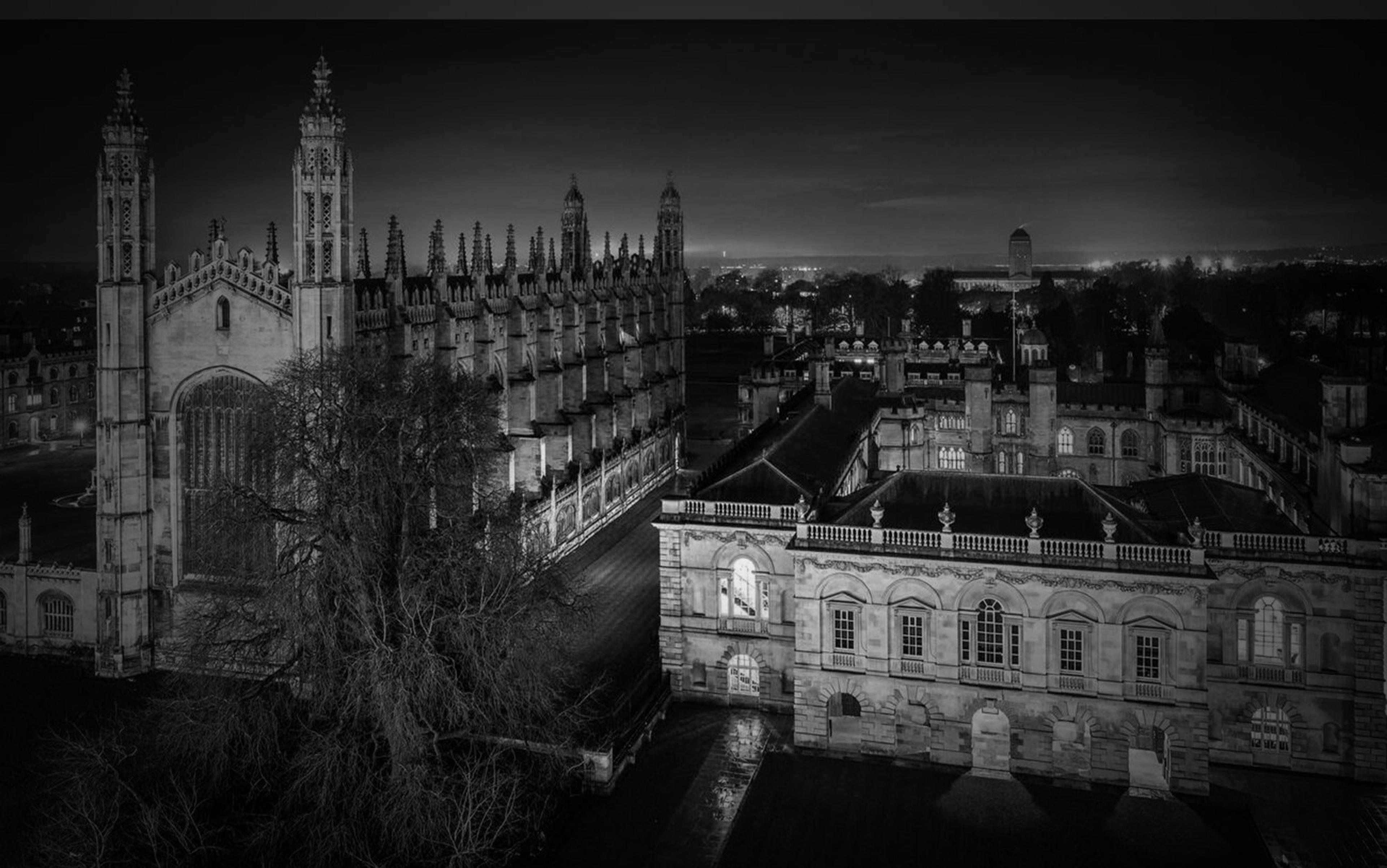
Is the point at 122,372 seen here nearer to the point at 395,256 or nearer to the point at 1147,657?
the point at 395,256

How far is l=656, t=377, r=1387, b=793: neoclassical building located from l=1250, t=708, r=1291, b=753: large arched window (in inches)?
1.9

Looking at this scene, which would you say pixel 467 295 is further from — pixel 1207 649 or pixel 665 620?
pixel 1207 649

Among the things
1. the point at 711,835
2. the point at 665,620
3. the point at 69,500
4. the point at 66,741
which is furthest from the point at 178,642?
the point at 69,500

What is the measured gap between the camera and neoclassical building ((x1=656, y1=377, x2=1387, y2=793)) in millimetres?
33750

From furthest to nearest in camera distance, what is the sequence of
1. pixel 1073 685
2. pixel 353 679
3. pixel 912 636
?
pixel 912 636, pixel 1073 685, pixel 353 679

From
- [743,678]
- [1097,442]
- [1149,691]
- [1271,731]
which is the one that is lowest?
[1271,731]

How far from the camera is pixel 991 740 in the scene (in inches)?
1395

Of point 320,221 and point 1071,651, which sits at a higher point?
point 320,221

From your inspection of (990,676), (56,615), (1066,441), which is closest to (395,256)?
(56,615)

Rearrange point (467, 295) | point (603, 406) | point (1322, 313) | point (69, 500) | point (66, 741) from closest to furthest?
1. point (66, 741)
2. point (467, 295)
3. point (603, 406)
4. point (69, 500)
5. point (1322, 313)

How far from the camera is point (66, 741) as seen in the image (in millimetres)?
26141

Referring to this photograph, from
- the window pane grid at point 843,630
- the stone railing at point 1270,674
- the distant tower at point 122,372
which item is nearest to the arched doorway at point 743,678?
the window pane grid at point 843,630

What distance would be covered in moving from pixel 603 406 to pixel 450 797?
1593 inches

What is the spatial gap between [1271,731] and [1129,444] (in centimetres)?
2837
